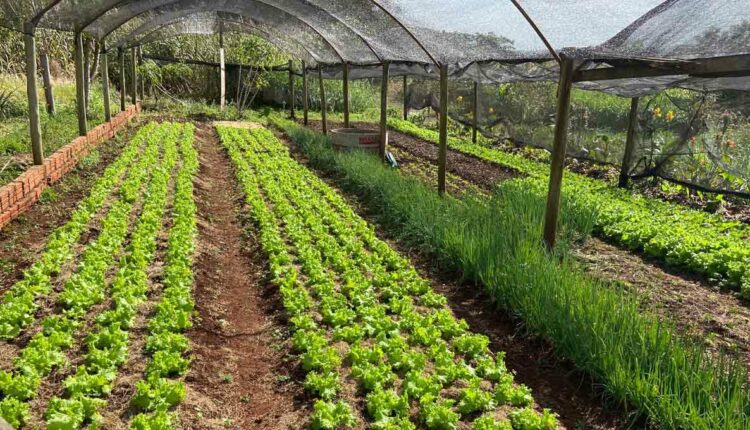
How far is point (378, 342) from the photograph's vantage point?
3.72 meters

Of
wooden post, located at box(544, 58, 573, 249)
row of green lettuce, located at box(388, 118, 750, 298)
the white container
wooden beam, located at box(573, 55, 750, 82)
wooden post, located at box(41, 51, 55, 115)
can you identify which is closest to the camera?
wooden beam, located at box(573, 55, 750, 82)

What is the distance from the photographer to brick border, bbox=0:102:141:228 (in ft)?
18.2

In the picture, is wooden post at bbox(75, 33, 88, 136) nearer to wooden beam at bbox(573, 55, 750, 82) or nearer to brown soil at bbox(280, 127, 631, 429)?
brown soil at bbox(280, 127, 631, 429)

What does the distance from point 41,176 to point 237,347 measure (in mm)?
4337

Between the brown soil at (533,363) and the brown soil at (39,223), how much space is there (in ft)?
11.7

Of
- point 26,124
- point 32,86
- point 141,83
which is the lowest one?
point 26,124

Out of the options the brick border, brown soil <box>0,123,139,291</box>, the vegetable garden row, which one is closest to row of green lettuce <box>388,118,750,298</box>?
the vegetable garden row

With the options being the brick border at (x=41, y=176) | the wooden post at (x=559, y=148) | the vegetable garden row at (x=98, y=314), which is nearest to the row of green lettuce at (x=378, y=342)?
the vegetable garden row at (x=98, y=314)

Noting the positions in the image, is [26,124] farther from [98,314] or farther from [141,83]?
[141,83]

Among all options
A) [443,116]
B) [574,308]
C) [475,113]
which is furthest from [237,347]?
[475,113]

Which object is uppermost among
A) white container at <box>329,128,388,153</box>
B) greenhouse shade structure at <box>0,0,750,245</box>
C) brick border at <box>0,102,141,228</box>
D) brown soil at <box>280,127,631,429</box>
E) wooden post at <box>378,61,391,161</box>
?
greenhouse shade structure at <box>0,0,750,245</box>

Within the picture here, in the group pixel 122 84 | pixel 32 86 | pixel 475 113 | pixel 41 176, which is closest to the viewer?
pixel 32 86

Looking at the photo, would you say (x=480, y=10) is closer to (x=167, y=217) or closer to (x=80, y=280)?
(x=167, y=217)

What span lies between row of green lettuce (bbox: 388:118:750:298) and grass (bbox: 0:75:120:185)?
651 centimetres
